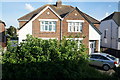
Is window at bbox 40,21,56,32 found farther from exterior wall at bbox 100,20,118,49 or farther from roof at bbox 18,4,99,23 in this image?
exterior wall at bbox 100,20,118,49

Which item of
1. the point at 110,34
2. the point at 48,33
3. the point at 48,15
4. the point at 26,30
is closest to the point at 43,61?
the point at 48,33

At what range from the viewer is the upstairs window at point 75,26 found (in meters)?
19.0

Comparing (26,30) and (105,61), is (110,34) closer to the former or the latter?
(105,61)

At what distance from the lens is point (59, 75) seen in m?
6.01

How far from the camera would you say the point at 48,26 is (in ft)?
61.2

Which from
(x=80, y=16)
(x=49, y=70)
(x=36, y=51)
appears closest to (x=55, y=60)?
(x=49, y=70)

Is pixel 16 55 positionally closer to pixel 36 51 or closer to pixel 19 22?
pixel 36 51

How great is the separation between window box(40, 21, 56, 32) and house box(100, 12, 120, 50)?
12318 mm

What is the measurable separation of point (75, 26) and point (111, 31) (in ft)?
33.9

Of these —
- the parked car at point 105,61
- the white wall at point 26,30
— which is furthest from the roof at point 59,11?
the parked car at point 105,61

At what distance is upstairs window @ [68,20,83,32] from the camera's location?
19.0 meters

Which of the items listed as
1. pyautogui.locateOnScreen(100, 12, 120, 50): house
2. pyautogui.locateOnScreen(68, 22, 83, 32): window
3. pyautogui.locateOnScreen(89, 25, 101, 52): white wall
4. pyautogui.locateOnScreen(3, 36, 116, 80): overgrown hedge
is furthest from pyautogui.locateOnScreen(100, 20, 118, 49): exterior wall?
pyautogui.locateOnScreen(3, 36, 116, 80): overgrown hedge

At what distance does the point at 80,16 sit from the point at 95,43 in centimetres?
516

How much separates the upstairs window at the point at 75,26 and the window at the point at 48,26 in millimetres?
2463
